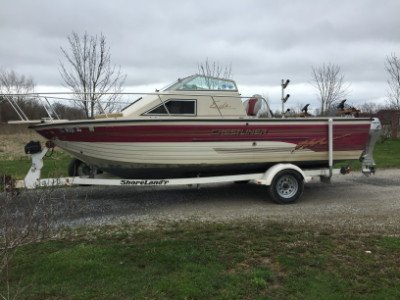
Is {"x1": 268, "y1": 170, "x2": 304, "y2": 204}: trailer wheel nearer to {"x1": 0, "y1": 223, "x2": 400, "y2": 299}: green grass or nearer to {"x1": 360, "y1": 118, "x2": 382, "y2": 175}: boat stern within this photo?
{"x1": 360, "y1": 118, "x2": 382, "y2": 175}: boat stern

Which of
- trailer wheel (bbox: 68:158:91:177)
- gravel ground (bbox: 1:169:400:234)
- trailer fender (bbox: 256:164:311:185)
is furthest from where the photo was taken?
trailer wheel (bbox: 68:158:91:177)

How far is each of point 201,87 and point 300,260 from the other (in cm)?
431

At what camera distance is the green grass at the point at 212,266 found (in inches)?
166

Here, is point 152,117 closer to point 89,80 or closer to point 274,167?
point 274,167

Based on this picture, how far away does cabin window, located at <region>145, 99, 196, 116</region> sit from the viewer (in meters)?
7.96

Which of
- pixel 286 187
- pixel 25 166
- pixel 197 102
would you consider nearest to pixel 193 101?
pixel 197 102

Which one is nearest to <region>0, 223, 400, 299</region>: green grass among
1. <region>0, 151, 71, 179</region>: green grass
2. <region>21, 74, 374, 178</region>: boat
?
<region>21, 74, 374, 178</region>: boat

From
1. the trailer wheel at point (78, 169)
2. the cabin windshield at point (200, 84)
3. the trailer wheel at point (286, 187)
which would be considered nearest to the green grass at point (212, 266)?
the trailer wheel at point (286, 187)

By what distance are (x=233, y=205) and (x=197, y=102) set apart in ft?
6.51

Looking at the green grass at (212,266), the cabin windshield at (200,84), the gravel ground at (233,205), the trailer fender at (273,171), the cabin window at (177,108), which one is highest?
the cabin windshield at (200,84)

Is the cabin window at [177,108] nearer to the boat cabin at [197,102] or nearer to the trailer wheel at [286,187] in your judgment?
the boat cabin at [197,102]

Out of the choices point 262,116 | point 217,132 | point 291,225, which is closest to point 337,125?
point 262,116

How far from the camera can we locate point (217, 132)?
316 inches

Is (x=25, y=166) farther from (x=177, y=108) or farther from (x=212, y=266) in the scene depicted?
(x=212, y=266)
